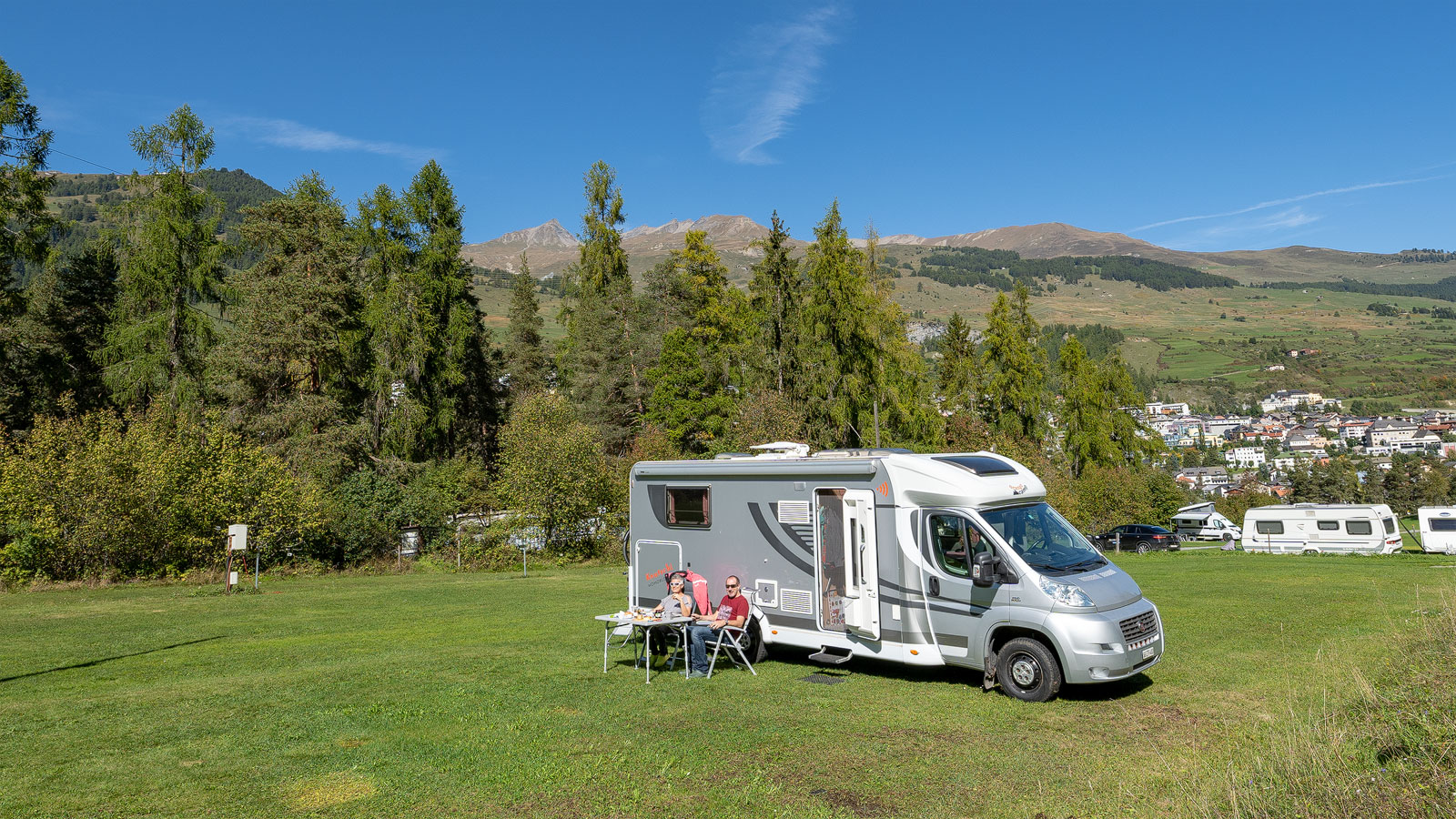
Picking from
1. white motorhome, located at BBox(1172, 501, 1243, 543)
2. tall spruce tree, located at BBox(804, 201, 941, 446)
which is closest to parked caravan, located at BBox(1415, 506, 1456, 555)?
white motorhome, located at BBox(1172, 501, 1243, 543)

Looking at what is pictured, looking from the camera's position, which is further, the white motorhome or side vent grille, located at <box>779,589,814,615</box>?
the white motorhome

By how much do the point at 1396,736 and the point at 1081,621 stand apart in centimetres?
269

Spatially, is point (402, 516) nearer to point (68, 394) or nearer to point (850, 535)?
point (68, 394)

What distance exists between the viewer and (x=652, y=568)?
11.8 meters

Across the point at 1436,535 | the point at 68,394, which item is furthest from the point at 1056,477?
the point at 68,394

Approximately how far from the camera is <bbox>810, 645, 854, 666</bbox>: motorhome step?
9.93m

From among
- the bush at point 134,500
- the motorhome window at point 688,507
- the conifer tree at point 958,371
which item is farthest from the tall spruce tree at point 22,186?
the conifer tree at point 958,371

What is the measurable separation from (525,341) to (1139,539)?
4083 cm

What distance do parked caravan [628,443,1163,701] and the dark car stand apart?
105 ft

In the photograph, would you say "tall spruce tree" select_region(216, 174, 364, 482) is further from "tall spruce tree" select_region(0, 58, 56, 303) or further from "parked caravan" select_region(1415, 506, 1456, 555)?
"parked caravan" select_region(1415, 506, 1456, 555)

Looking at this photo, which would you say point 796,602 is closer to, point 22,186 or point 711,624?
point 711,624

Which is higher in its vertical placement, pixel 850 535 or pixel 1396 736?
pixel 850 535

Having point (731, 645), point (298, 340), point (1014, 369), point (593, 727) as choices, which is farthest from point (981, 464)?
point (1014, 369)

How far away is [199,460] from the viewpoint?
1053 inches
